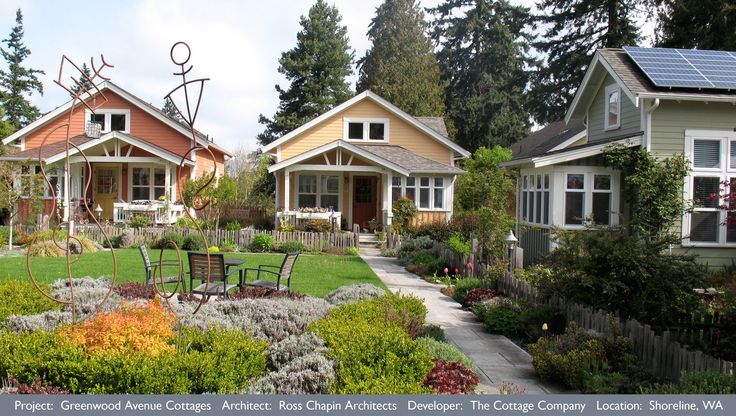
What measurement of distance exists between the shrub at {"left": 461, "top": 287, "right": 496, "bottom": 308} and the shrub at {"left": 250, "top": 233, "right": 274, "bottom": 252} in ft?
35.7

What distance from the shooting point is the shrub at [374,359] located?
5.71 m

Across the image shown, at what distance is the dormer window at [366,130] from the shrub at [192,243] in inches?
404

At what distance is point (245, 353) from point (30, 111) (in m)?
49.9

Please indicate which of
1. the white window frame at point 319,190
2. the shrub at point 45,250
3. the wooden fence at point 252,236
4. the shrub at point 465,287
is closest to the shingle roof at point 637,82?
the shrub at point 465,287

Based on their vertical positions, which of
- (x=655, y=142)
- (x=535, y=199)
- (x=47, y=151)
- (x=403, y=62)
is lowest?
(x=535, y=199)

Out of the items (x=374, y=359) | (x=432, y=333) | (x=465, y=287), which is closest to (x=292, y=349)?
(x=374, y=359)

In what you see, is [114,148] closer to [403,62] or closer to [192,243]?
[192,243]

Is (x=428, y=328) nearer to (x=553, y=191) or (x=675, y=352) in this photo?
(x=675, y=352)

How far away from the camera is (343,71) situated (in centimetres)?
4959

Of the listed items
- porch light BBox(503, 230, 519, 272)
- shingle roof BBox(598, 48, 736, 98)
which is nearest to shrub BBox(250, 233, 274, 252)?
porch light BBox(503, 230, 519, 272)

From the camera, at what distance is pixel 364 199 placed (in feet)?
98.0

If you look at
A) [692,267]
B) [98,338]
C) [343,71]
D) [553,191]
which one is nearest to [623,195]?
[553,191]

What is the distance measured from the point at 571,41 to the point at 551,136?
694 cm

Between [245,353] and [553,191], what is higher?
[553,191]
